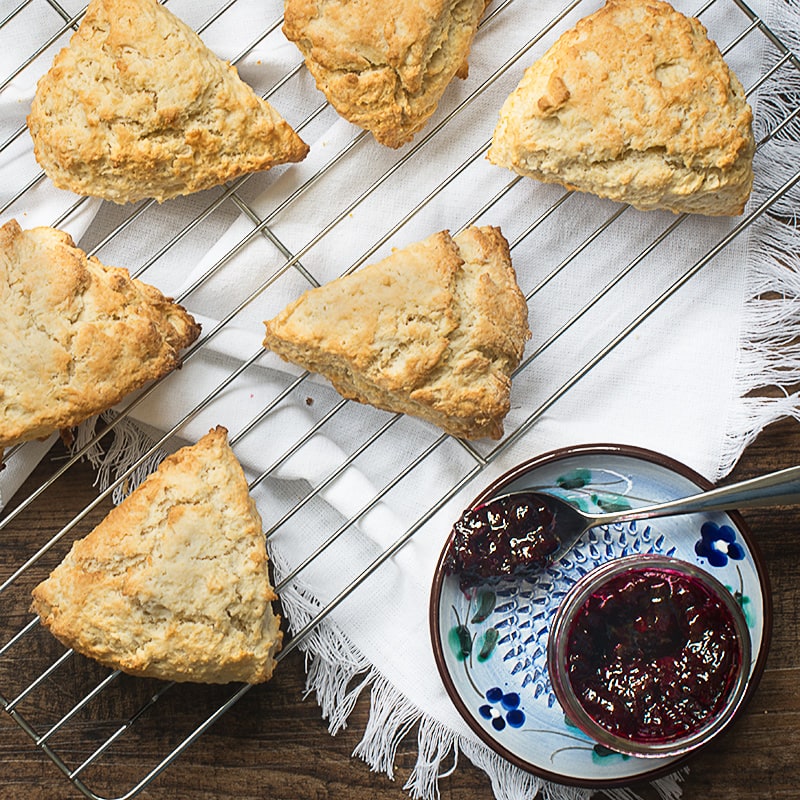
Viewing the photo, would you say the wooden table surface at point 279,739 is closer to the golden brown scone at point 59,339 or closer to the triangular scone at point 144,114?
the golden brown scone at point 59,339

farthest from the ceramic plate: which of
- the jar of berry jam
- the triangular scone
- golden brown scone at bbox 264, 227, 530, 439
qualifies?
the triangular scone

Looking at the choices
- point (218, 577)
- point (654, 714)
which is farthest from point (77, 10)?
point (654, 714)

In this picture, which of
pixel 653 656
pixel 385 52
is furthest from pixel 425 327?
pixel 653 656

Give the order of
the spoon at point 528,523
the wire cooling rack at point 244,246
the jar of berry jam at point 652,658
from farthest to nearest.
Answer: the wire cooling rack at point 244,246, the spoon at point 528,523, the jar of berry jam at point 652,658

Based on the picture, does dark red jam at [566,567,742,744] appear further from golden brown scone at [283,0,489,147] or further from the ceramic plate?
golden brown scone at [283,0,489,147]

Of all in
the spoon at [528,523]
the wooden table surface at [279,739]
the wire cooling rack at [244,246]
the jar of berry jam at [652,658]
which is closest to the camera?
the jar of berry jam at [652,658]

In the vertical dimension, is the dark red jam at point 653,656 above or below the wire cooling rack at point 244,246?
below

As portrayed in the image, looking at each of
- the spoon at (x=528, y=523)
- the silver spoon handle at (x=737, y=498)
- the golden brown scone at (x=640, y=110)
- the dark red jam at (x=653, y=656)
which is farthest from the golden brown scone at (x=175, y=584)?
the golden brown scone at (x=640, y=110)
